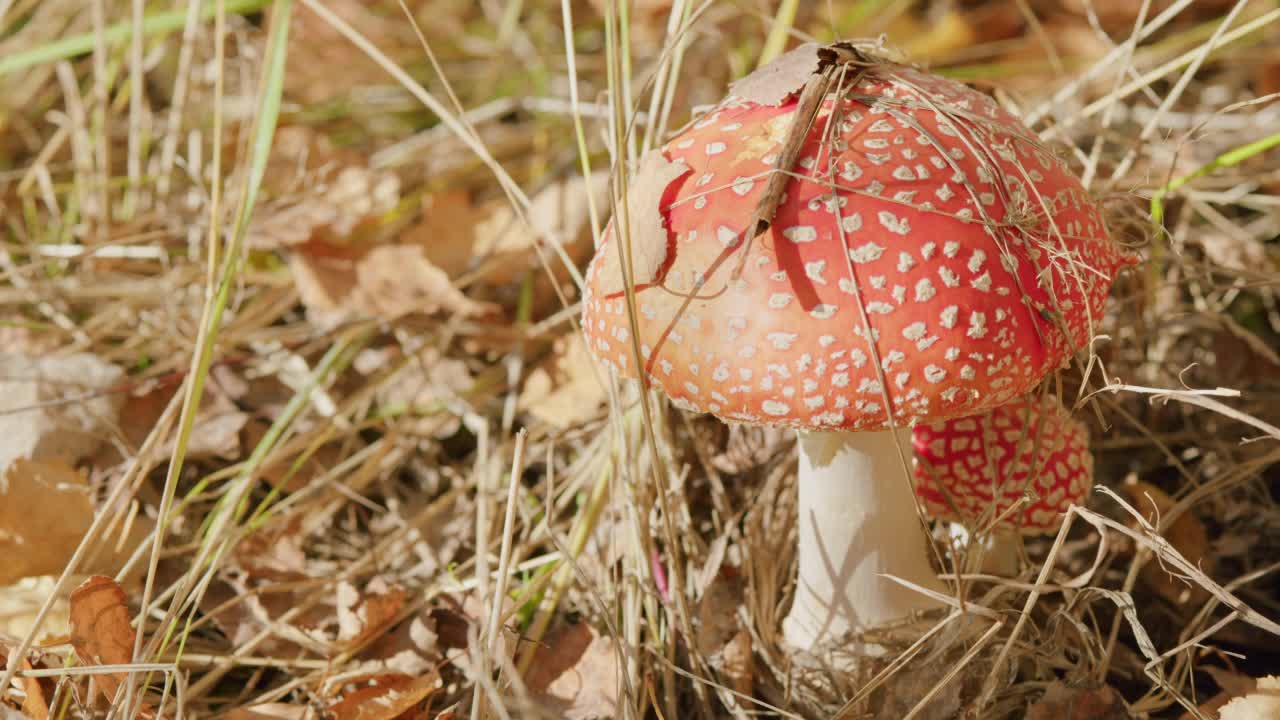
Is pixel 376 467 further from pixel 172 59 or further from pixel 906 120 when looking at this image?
pixel 172 59

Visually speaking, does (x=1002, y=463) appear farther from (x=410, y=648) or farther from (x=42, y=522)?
(x=42, y=522)

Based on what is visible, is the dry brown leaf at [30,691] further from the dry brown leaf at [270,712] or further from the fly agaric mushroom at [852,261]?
the fly agaric mushroom at [852,261]

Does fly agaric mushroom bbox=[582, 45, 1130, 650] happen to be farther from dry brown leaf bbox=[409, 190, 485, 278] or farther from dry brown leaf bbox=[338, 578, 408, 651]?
dry brown leaf bbox=[409, 190, 485, 278]

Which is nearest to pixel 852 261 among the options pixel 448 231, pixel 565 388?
pixel 565 388

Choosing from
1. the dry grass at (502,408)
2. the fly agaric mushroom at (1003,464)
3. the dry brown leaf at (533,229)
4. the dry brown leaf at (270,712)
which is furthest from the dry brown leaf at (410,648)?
the dry brown leaf at (533,229)

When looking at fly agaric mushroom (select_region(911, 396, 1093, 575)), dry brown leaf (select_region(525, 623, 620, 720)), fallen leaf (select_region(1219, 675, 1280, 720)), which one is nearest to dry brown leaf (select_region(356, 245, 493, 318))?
dry brown leaf (select_region(525, 623, 620, 720))

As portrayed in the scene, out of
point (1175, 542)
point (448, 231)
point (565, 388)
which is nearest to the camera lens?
point (1175, 542)
